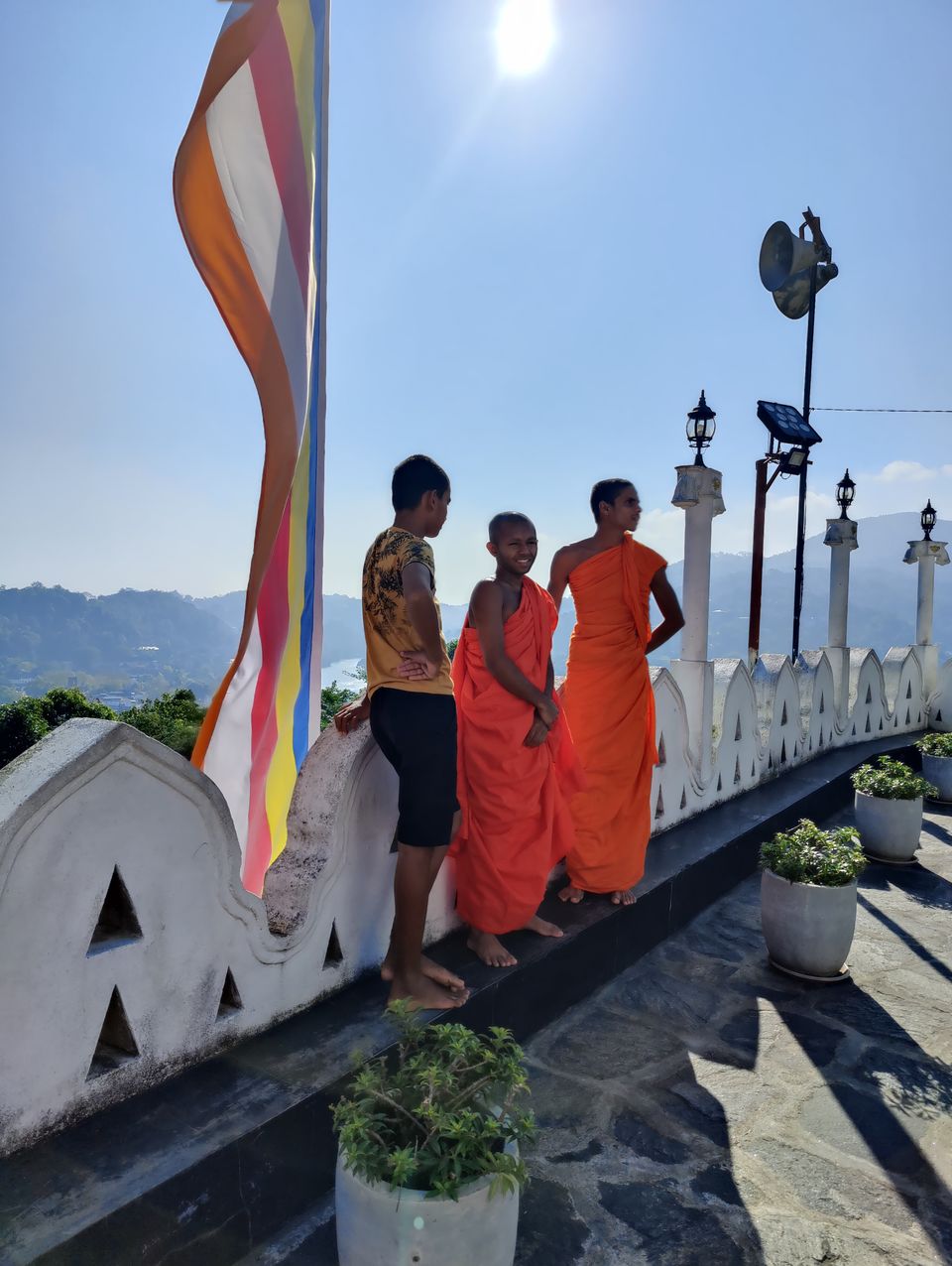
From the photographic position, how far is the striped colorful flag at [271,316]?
3104mm

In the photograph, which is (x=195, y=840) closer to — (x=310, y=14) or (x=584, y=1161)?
(x=584, y=1161)

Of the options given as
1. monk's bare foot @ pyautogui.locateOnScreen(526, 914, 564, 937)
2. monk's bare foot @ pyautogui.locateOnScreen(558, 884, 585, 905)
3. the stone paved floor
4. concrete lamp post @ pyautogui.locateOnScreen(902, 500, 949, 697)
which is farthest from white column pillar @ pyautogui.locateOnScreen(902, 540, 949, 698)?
monk's bare foot @ pyautogui.locateOnScreen(526, 914, 564, 937)

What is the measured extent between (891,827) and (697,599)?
1.80 meters

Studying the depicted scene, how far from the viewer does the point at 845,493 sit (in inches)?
387

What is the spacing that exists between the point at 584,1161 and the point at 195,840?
1.37 metres

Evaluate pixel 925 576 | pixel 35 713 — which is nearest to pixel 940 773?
pixel 925 576

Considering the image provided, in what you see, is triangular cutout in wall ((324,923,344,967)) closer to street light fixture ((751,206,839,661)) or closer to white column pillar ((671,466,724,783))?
white column pillar ((671,466,724,783))

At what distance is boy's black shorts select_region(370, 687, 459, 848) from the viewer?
2.54m

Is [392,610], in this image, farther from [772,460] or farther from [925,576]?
[925,576]

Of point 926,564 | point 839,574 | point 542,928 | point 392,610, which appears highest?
point 926,564

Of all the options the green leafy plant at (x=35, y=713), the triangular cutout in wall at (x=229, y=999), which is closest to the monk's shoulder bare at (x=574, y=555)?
the triangular cutout in wall at (x=229, y=999)

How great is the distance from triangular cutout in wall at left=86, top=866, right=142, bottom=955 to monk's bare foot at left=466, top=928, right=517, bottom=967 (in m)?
1.33

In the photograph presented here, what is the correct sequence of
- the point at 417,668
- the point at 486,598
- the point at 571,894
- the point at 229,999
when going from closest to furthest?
the point at 229,999
the point at 417,668
the point at 486,598
the point at 571,894

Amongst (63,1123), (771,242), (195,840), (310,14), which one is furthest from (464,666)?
(771,242)
